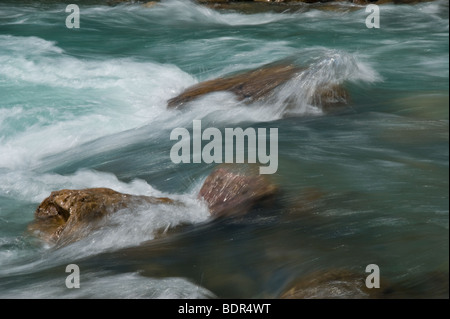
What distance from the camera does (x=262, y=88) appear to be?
9.48 meters

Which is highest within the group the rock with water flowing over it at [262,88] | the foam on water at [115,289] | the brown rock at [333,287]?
the rock with water flowing over it at [262,88]

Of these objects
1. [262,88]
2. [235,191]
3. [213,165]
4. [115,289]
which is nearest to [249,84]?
[262,88]

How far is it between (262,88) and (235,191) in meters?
3.52

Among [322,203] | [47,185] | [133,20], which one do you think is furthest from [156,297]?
[133,20]

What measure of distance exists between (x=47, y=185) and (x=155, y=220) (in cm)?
222

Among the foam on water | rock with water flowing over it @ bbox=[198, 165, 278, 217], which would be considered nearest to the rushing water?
the foam on water

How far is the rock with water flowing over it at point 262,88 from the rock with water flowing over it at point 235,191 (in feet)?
9.15

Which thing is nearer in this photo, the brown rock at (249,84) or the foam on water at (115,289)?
the foam on water at (115,289)

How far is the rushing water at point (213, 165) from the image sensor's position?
16.5 ft

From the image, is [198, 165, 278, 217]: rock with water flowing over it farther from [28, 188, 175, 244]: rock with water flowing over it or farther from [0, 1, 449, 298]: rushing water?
[28, 188, 175, 244]: rock with water flowing over it

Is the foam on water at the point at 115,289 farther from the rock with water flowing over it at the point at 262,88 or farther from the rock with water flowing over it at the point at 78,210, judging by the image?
the rock with water flowing over it at the point at 262,88

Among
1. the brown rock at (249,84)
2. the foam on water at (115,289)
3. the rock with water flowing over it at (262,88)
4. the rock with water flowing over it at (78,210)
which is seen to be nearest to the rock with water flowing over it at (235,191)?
the rock with water flowing over it at (78,210)
